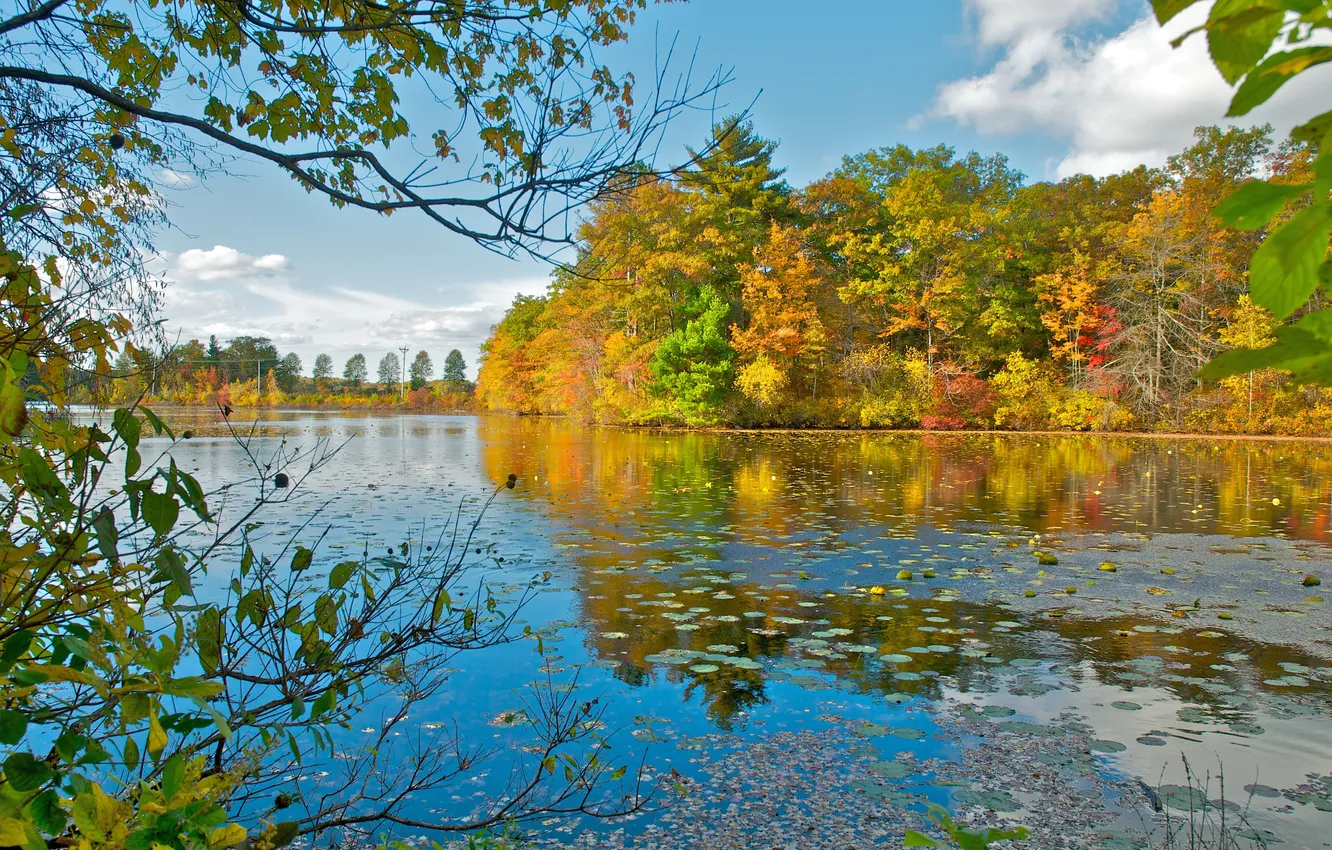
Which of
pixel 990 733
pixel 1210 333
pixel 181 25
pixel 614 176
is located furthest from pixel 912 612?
pixel 1210 333

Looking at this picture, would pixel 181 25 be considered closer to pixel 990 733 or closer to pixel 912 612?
pixel 990 733

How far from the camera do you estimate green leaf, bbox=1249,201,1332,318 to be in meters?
0.54

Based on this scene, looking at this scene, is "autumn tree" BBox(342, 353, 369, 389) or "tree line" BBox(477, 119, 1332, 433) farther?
"autumn tree" BBox(342, 353, 369, 389)

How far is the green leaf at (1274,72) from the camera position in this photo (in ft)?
1.83

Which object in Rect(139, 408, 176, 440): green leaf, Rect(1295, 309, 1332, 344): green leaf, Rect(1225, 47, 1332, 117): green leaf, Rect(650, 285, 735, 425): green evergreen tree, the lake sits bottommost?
the lake

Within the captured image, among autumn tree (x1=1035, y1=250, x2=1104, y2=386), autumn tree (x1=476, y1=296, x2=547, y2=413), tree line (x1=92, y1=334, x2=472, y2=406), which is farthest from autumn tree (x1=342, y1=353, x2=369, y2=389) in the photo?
autumn tree (x1=1035, y1=250, x2=1104, y2=386)

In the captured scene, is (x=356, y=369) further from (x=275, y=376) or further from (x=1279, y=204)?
(x=1279, y=204)

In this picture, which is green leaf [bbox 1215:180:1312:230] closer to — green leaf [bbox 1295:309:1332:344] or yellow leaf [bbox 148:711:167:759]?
green leaf [bbox 1295:309:1332:344]

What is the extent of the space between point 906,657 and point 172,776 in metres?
3.69

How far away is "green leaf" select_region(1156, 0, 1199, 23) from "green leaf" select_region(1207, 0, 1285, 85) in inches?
1.2

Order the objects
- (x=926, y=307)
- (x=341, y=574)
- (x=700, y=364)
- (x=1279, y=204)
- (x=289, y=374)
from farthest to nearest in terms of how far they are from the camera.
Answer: (x=289, y=374) < (x=926, y=307) < (x=700, y=364) < (x=341, y=574) < (x=1279, y=204)

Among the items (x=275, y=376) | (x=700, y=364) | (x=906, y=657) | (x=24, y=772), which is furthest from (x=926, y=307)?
(x=275, y=376)

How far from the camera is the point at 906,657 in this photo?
13.2 ft

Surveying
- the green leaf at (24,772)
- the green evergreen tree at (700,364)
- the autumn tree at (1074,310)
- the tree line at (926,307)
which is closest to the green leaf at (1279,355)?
the green leaf at (24,772)
